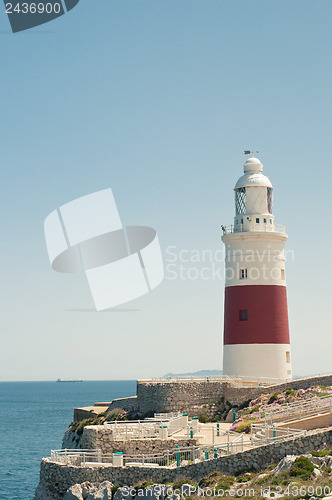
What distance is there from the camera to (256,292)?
146 feet

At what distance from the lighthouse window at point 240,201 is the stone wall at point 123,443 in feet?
61.2

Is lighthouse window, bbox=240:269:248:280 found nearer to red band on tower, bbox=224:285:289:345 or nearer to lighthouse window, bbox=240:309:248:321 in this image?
red band on tower, bbox=224:285:289:345

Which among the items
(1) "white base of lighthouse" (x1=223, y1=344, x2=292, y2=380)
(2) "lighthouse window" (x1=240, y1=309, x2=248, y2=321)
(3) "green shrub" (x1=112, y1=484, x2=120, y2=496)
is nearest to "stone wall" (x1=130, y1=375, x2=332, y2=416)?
(1) "white base of lighthouse" (x1=223, y1=344, x2=292, y2=380)

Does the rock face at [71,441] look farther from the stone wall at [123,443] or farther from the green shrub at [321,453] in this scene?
the green shrub at [321,453]

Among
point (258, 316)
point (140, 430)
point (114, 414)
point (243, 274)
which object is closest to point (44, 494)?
point (140, 430)

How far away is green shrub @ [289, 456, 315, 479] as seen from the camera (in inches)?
927

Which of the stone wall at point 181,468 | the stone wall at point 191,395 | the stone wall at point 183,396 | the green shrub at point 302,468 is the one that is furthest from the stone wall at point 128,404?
the green shrub at point 302,468

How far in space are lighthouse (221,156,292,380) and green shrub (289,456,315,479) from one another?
19.4 m

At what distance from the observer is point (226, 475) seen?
85.9 ft

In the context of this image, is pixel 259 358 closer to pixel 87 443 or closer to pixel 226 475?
pixel 87 443

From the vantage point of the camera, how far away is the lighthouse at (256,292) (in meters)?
44.0

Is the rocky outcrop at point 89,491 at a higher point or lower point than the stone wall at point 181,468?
lower

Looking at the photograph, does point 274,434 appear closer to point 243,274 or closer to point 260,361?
point 260,361

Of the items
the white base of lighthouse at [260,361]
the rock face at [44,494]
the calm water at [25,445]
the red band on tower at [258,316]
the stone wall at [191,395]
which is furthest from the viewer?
the calm water at [25,445]
